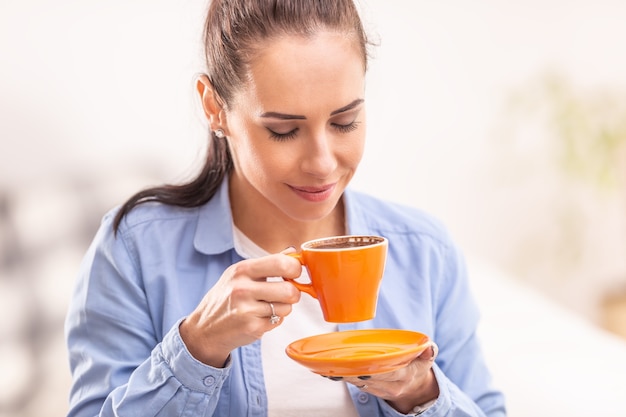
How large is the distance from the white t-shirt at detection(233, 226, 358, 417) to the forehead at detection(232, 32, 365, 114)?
34cm

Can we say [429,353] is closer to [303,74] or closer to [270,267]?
[270,267]

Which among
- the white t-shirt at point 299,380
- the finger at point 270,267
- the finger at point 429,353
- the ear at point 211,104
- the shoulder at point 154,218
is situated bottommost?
the white t-shirt at point 299,380

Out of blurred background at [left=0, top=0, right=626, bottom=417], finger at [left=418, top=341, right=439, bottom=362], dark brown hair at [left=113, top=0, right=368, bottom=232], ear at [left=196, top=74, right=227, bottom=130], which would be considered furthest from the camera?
blurred background at [left=0, top=0, right=626, bottom=417]

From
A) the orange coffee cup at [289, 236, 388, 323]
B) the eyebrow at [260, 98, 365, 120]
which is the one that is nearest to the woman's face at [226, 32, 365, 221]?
the eyebrow at [260, 98, 365, 120]

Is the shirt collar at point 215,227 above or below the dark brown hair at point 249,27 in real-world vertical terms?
below

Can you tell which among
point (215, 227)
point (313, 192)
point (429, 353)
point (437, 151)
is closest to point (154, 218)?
point (215, 227)

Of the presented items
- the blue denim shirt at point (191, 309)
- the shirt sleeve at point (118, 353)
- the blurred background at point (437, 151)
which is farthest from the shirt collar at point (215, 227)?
the blurred background at point (437, 151)

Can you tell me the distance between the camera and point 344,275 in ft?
3.82

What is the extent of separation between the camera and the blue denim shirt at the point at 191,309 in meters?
1.30

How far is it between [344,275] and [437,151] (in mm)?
1984

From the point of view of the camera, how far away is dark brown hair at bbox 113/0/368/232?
4.42 feet

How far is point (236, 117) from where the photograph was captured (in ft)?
4.56

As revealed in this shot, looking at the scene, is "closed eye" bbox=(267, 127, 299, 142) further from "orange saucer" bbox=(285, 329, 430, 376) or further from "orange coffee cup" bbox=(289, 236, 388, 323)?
"orange saucer" bbox=(285, 329, 430, 376)

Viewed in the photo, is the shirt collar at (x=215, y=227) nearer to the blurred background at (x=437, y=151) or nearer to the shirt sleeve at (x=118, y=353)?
the shirt sleeve at (x=118, y=353)
